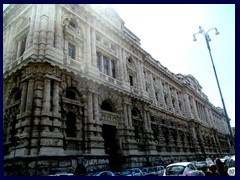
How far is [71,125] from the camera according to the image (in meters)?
17.2

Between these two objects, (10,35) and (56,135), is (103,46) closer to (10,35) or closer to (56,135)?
(10,35)

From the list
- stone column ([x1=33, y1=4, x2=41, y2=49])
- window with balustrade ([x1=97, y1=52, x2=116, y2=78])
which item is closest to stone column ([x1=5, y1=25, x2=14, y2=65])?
stone column ([x1=33, y1=4, x2=41, y2=49])

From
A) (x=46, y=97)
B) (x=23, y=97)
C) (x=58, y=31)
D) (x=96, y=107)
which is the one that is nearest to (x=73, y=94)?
(x=96, y=107)

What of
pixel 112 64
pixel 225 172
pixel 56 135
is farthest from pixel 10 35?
pixel 225 172

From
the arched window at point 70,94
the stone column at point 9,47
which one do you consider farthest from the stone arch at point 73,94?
the stone column at point 9,47

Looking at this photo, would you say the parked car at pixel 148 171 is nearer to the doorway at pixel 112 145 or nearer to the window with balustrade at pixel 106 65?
the doorway at pixel 112 145

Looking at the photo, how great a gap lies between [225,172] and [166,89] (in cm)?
2304

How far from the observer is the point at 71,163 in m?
15.0

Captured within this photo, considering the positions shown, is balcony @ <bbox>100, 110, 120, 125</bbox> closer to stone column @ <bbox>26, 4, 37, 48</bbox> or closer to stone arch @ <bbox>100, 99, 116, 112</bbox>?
stone arch @ <bbox>100, 99, 116, 112</bbox>

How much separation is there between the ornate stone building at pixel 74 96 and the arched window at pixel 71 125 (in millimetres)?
80

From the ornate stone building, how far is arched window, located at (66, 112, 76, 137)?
8cm

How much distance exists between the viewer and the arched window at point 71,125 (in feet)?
55.3

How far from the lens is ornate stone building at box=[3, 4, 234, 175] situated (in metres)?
14.4

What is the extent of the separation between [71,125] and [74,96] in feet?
8.69
